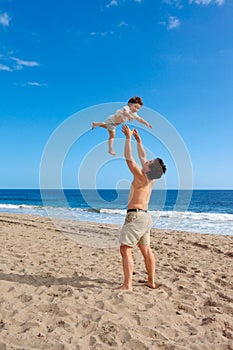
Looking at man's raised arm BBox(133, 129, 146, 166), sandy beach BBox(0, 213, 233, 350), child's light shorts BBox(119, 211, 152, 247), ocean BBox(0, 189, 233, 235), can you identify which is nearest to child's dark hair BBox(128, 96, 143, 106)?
man's raised arm BBox(133, 129, 146, 166)

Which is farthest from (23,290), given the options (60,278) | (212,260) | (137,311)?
(212,260)

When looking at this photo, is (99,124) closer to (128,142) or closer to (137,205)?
(128,142)

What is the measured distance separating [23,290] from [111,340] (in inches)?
80.6

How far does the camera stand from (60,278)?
19.2 feet

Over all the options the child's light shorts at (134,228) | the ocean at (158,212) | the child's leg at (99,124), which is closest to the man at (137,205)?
the child's light shorts at (134,228)

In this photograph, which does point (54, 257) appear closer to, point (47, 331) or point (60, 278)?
point (60, 278)

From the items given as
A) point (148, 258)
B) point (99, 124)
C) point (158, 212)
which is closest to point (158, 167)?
point (99, 124)

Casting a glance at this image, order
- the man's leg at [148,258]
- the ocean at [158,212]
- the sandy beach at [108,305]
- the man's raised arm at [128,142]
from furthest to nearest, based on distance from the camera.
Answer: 1. the ocean at [158,212]
2. the man's leg at [148,258]
3. the man's raised arm at [128,142]
4. the sandy beach at [108,305]

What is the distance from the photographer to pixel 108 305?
14.8ft

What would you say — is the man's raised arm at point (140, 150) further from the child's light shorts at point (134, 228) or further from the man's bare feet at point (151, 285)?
the man's bare feet at point (151, 285)

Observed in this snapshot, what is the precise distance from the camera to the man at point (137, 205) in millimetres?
4992

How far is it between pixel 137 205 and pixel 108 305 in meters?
1.52

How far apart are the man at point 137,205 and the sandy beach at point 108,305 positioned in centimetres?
57

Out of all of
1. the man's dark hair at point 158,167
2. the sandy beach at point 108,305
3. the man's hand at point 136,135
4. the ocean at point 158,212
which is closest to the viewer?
the sandy beach at point 108,305
